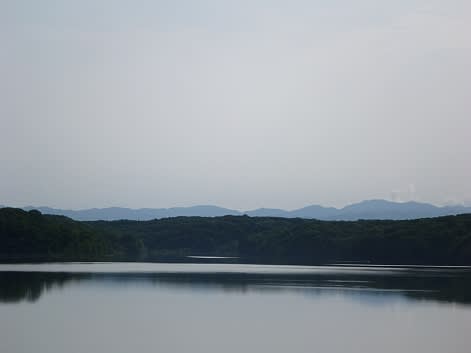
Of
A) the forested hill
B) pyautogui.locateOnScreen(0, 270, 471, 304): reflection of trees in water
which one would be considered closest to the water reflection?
pyautogui.locateOnScreen(0, 270, 471, 304): reflection of trees in water

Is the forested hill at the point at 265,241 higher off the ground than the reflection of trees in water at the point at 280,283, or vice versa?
the forested hill at the point at 265,241

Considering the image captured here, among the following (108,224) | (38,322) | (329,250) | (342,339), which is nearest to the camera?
(342,339)

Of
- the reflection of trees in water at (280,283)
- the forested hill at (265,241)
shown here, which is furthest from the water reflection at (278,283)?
the forested hill at (265,241)

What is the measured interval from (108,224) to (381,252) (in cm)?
7004

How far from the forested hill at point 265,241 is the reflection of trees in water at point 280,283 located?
22609 mm

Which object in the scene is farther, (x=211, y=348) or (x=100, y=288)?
(x=100, y=288)

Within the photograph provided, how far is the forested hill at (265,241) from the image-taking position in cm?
7631

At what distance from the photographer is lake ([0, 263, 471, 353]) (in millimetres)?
22172

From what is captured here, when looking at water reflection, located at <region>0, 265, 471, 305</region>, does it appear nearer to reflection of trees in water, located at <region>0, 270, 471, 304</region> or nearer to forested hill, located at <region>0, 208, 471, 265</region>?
reflection of trees in water, located at <region>0, 270, 471, 304</region>

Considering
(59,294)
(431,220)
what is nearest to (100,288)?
(59,294)

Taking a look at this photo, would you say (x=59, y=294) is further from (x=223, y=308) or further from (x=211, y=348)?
(x=211, y=348)

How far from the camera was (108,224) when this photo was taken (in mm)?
141875

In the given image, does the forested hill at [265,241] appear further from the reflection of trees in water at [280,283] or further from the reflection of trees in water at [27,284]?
the reflection of trees in water at [27,284]

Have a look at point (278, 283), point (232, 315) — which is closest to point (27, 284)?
point (278, 283)
